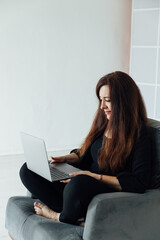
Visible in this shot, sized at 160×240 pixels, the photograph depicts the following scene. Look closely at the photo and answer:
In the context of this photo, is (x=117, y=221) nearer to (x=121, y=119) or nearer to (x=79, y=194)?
(x=79, y=194)

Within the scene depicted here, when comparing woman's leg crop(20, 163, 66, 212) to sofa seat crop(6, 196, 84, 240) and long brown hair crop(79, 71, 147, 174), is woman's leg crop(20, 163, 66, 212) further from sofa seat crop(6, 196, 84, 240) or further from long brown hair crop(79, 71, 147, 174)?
long brown hair crop(79, 71, 147, 174)

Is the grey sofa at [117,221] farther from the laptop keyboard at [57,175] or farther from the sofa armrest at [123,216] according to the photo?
the laptop keyboard at [57,175]

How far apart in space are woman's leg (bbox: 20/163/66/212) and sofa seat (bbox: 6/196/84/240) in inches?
3.9

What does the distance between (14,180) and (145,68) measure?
219 cm

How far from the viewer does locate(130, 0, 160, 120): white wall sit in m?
4.70

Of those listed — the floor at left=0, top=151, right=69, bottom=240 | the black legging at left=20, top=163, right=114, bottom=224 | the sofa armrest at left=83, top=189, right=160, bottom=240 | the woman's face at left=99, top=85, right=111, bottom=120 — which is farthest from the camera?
the floor at left=0, top=151, right=69, bottom=240

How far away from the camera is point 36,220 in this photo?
1983 millimetres

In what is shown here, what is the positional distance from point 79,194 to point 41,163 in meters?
0.30

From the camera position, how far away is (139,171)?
192 centimetres

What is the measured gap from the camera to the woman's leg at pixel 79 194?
5.98 ft

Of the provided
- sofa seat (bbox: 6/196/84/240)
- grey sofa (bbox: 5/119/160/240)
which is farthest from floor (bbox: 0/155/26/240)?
grey sofa (bbox: 5/119/160/240)

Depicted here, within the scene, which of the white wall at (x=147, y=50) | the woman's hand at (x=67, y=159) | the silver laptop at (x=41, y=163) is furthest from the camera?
the white wall at (x=147, y=50)

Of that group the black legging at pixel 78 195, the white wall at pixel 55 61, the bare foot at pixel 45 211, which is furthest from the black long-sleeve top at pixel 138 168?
the white wall at pixel 55 61

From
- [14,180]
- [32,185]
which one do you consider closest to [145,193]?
[32,185]
